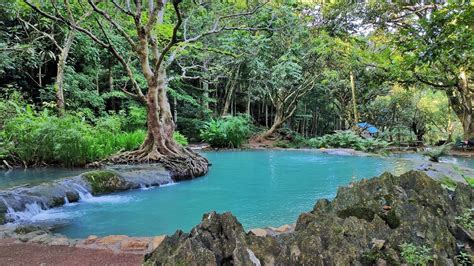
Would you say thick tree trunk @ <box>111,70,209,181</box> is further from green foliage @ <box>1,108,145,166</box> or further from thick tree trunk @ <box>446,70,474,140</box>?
thick tree trunk @ <box>446,70,474,140</box>

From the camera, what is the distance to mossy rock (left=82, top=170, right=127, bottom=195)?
678 cm

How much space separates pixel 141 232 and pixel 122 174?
10.2 feet

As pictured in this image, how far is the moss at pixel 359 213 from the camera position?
8.24 feet

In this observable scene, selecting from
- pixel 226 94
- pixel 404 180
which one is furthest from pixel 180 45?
pixel 226 94

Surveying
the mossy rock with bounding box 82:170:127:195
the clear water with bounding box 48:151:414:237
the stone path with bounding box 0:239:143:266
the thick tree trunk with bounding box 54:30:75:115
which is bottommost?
the clear water with bounding box 48:151:414:237

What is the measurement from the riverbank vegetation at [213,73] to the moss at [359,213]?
2275mm

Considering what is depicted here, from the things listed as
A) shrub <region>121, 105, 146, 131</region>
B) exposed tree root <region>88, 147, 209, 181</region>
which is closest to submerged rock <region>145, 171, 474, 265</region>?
exposed tree root <region>88, 147, 209, 181</region>

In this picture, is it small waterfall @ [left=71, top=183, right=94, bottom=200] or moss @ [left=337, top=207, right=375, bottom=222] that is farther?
small waterfall @ [left=71, top=183, right=94, bottom=200]

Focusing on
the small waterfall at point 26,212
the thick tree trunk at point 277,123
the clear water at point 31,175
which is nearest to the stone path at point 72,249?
the small waterfall at point 26,212

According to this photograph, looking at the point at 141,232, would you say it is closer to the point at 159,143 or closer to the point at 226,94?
the point at 159,143

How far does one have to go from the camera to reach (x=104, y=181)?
6926 mm

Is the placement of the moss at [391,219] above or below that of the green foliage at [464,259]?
above

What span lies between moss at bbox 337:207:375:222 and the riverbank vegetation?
2.27 metres

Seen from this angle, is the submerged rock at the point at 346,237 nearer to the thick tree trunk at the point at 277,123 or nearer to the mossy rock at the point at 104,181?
the mossy rock at the point at 104,181
